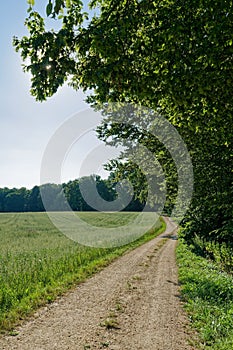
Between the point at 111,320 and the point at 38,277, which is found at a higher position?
the point at 38,277

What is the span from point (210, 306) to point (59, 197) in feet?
287

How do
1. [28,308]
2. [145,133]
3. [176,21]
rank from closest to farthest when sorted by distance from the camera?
[176,21]
[28,308]
[145,133]

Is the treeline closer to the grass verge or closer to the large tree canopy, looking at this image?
the grass verge

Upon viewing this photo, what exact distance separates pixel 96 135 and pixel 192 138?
8.93m

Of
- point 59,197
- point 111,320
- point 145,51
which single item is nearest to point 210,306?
point 111,320

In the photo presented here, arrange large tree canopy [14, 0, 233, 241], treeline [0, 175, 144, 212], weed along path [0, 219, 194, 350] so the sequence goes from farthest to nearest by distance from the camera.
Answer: treeline [0, 175, 144, 212]
weed along path [0, 219, 194, 350]
large tree canopy [14, 0, 233, 241]

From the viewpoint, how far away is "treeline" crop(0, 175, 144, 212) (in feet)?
252

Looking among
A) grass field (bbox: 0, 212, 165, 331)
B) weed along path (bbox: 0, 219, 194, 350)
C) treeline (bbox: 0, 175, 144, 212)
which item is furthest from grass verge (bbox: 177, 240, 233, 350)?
treeline (bbox: 0, 175, 144, 212)

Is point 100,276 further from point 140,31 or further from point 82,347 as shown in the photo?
point 140,31

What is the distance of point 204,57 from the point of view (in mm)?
5707

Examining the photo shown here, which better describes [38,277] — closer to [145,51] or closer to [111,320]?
[111,320]

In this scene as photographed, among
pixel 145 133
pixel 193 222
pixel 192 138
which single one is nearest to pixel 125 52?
pixel 192 138

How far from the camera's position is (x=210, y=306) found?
8.59 metres

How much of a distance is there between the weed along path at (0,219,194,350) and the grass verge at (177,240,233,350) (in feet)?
1.10
